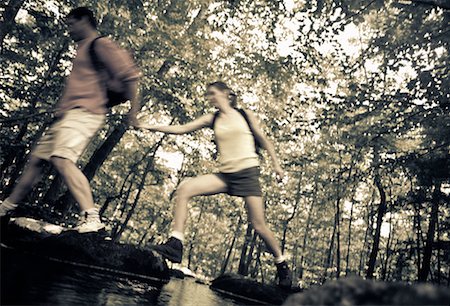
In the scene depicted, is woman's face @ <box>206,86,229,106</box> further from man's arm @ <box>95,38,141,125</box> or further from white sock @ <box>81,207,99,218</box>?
white sock @ <box>81,207,99,218</box>

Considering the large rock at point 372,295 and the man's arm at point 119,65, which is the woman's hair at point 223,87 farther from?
the large rock at point 372,295

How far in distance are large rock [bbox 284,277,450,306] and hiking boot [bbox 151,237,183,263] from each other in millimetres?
2286

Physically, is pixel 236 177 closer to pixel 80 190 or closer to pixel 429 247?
pixel 80 190

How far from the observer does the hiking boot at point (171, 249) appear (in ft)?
11.2

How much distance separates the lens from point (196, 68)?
1031 centimetres

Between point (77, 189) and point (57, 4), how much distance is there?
9.16 meters

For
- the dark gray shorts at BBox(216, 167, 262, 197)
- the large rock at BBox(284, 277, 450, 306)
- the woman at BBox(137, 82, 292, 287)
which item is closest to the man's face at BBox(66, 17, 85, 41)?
the woman at BBox(137, 82, 292, 287)

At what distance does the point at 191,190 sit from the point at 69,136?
1388mm

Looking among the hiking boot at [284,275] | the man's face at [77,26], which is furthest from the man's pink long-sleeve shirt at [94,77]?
the hiking boot at [284,275]

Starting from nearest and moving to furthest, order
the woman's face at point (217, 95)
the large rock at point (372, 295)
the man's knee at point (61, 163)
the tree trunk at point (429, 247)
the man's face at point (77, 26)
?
1. the large rock at point (372, 295)
2. the man's knee at point (61, 163)
3. the man's face at point (77, 26)
4. the woman's face at point (217, 95)
5. the tree trunk at point (429, 247)

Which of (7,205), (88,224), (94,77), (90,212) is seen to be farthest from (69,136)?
(7,205)

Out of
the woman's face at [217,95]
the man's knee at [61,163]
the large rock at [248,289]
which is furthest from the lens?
the large rock at [248,289]

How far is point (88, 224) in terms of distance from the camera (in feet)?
10.9

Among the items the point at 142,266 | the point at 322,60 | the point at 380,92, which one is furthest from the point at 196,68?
the point at 142,266
